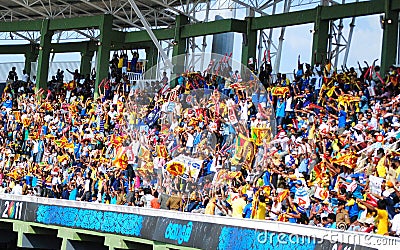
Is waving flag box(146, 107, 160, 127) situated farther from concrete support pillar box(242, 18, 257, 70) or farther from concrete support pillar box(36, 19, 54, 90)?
concrete support pillar box(36, 19, 54, 90)

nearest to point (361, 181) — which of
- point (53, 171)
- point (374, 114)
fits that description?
point (374, 114)

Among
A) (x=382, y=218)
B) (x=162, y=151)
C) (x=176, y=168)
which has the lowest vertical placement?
(x=382, y=218)

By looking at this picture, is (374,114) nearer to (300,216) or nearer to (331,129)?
(331,129)

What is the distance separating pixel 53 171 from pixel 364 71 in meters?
7.84

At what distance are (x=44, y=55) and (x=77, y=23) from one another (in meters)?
2.35

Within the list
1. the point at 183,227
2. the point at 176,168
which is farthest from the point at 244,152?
the point at 183,227

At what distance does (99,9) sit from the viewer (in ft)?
98.1

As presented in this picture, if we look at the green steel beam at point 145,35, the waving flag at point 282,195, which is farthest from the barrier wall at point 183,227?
the green steel beam at point 145,35

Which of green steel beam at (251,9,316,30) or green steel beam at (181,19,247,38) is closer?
green steel beam at (251,9,316,30)

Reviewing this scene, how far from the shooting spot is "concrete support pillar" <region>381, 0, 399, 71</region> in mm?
20945

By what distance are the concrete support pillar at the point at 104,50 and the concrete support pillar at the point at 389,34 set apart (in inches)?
362

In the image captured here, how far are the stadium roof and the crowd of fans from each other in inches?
197

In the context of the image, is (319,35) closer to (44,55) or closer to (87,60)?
(44,55)

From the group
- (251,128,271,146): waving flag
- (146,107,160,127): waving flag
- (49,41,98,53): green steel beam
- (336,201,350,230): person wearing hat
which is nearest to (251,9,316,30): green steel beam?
(146,107,160,127): waving flag
